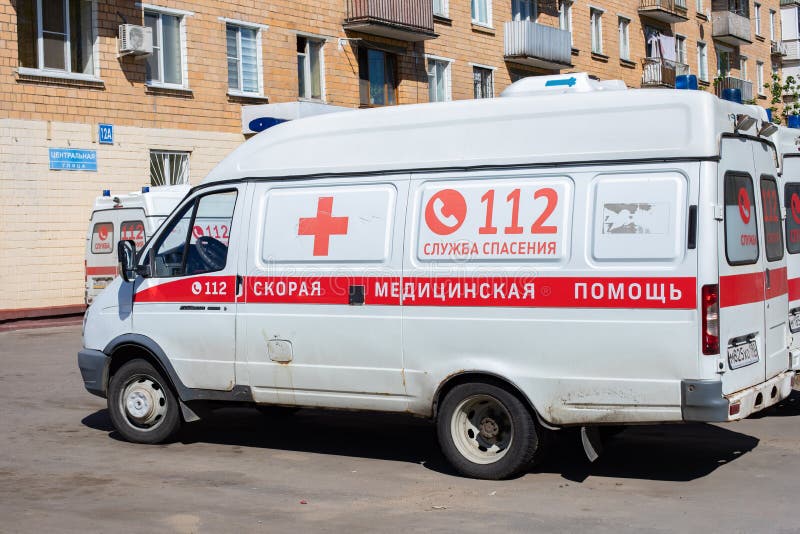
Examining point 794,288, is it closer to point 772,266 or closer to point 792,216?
point 792,216

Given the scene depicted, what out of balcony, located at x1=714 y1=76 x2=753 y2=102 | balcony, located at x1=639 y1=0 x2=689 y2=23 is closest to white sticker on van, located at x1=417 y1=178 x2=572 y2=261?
balcony, located at x1=639 y1=0 x2=689 y2=23

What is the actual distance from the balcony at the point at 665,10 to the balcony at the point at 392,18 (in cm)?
1443

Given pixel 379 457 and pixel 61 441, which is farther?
pixel 61 441

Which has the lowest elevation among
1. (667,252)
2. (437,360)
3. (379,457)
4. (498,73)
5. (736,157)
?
(379,457)

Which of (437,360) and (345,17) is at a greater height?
(345,17)

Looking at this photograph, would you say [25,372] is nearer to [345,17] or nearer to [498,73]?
[345,17]

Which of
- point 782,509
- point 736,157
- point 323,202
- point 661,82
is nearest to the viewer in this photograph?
point 782,509

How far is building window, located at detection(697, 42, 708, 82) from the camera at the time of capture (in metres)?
47.3

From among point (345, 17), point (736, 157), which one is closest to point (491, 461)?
point (736, 157)

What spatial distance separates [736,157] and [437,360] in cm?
231

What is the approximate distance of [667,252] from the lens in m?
6.92

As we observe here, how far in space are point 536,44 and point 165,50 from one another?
1379 centimetres

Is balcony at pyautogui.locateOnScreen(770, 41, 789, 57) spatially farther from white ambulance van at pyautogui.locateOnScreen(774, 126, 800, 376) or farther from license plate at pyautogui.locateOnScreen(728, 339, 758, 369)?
license plate at pyautogui.locateOnScreen(728, 339, 758, 369)

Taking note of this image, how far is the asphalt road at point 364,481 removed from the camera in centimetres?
656
